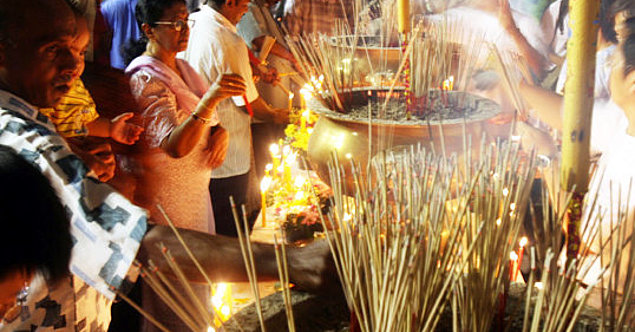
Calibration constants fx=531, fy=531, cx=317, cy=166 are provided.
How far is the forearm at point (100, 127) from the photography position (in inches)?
69.4

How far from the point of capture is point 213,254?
0.96 m

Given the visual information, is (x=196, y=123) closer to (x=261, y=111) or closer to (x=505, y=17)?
(x=261, y=111)

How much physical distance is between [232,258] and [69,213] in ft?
0.95

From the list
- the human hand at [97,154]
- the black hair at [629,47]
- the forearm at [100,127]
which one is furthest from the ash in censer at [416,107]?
the forearm at [100,127]

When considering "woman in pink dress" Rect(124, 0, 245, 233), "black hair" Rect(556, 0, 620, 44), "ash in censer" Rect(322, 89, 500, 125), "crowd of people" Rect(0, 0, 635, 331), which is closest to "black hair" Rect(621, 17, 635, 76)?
"crowd of people" Rect(0, 0, 635, 331)

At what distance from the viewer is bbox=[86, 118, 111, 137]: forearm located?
→ 176 cm

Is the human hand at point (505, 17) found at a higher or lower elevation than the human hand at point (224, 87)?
higher

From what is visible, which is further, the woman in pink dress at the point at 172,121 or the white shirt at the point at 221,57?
the white shirt at the point at 221,57

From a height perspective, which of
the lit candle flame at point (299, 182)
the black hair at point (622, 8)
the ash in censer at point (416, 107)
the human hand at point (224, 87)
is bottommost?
the lit candle flame at point (299, 182)

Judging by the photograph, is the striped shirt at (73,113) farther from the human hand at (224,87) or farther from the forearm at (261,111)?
the forearm at (261,111)

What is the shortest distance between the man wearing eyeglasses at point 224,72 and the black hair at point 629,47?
4.99 ft

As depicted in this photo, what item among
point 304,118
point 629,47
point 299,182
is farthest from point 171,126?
point 304,118

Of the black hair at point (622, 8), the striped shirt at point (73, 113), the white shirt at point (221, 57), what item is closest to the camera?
the striped shirt at point (73, 113)

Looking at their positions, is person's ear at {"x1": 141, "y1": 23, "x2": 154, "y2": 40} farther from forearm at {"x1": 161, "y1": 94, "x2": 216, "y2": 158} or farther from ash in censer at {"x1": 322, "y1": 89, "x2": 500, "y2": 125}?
ash in censer at {"x1": 322, "y1": 89, "x2": 500, "y2": 125}
